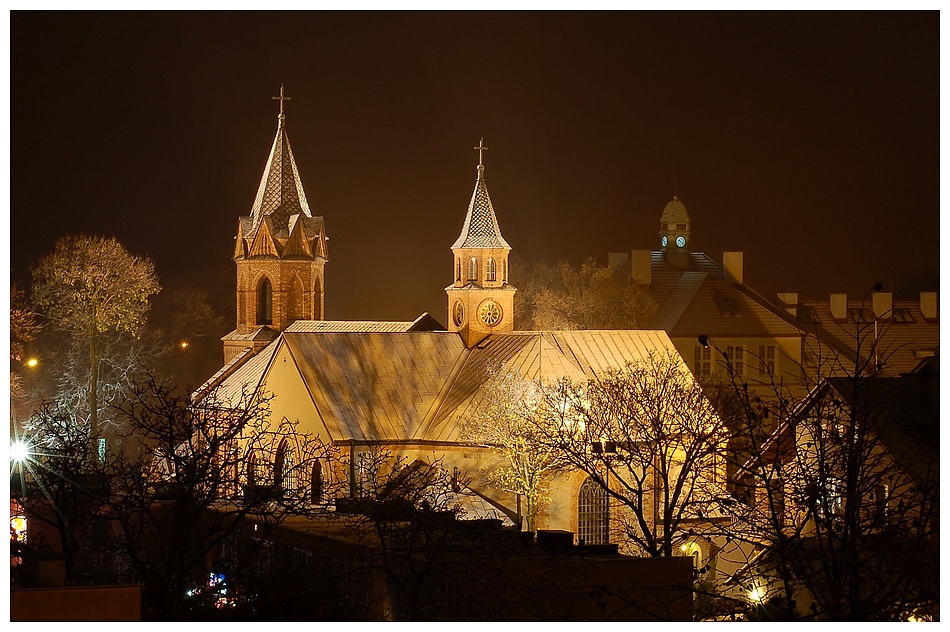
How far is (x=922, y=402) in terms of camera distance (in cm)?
3089

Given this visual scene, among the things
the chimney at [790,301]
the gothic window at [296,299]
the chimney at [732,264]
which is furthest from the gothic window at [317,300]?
the chimney at [790,301]

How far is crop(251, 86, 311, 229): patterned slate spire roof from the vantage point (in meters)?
70.9

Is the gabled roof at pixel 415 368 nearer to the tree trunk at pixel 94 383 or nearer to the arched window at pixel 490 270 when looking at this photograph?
the arched window at pixel 490 270

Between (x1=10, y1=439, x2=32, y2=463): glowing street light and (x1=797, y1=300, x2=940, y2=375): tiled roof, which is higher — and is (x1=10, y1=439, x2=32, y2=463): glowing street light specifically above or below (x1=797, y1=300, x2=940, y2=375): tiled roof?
below

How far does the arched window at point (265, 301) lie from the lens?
70.2 meters

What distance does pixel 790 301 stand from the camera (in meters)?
94.6

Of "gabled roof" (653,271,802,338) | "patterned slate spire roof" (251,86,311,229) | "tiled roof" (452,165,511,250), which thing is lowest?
"gabled roof" (653,271,802,338)

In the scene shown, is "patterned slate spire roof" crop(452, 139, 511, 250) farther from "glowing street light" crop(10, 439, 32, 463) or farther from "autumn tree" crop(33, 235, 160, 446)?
"glowing street light" crop(10, 439, 32, 463)

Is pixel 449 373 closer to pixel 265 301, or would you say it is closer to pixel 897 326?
pixel 265 301

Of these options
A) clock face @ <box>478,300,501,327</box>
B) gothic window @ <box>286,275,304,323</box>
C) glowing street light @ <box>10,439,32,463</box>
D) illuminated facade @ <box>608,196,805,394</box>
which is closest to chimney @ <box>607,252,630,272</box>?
illuminated facade @ <box>608,196,805,394</box>

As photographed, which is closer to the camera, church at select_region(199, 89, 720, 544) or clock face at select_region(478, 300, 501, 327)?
church at select_region(199, 89, 720, 544)

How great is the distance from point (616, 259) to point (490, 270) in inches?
1312
